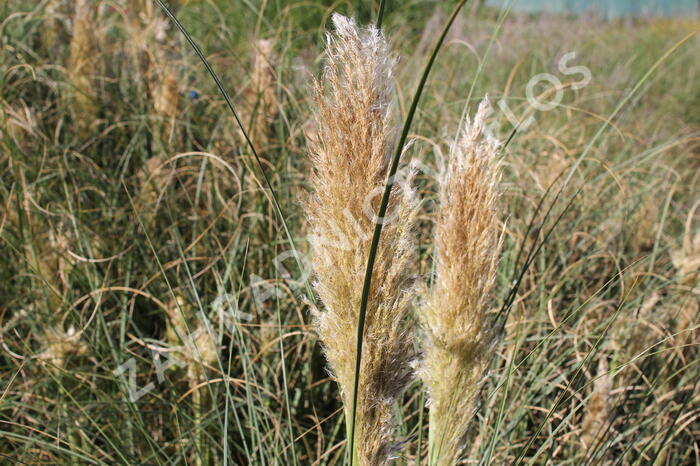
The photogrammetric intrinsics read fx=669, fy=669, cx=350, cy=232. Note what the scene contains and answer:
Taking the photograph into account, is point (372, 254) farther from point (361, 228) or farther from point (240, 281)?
point (240, 281)

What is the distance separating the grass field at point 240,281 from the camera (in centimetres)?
172

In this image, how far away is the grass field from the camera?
172cm

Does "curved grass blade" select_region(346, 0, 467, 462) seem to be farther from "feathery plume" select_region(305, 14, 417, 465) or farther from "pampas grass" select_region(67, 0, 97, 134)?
"pampas grass" select_region(67, 0, 97, 134)

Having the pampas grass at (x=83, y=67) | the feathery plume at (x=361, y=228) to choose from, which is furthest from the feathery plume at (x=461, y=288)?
the pampas grass at (x=83, y=67)

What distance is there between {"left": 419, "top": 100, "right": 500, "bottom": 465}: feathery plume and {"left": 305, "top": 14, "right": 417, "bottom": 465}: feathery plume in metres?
0.05

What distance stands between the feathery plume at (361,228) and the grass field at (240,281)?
0.38 feet

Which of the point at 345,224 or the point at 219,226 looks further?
the point at 219,226

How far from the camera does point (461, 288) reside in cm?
105

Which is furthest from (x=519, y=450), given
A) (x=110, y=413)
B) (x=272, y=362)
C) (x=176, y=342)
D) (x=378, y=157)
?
(x=378, y=157)

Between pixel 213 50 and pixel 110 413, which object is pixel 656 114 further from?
pixel 110 413

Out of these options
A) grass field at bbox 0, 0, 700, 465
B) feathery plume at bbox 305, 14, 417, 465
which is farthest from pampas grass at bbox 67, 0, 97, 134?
feathery plume at bbox 305, 14, 417, 465

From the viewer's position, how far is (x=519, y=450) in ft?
6.29

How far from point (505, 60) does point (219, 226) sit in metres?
3.99

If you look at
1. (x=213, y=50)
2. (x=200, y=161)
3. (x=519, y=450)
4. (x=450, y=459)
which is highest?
(x=213, y=50)
